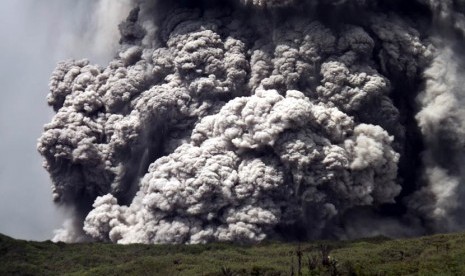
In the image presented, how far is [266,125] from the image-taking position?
70.0m

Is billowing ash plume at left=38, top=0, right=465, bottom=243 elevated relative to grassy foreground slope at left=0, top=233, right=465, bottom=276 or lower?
elevated

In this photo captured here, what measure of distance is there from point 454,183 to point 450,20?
8583 mm

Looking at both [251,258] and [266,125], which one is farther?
[266,125]

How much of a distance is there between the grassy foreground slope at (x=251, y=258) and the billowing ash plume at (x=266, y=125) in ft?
2.75

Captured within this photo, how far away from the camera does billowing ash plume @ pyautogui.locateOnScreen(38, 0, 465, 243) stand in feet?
229

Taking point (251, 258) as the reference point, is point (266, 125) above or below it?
above

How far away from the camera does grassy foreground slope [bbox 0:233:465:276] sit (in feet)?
213

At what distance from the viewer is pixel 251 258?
68.8m

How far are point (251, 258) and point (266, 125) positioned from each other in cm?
605

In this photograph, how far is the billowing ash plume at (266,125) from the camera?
6981cm

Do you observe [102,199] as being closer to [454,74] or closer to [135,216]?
[135,216]

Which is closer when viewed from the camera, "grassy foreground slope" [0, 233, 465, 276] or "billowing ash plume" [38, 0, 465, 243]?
"grassy foreground slope" [0, 233, 465, 276]

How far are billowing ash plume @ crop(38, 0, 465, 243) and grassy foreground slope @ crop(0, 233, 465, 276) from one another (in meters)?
0.84

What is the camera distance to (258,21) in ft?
250
